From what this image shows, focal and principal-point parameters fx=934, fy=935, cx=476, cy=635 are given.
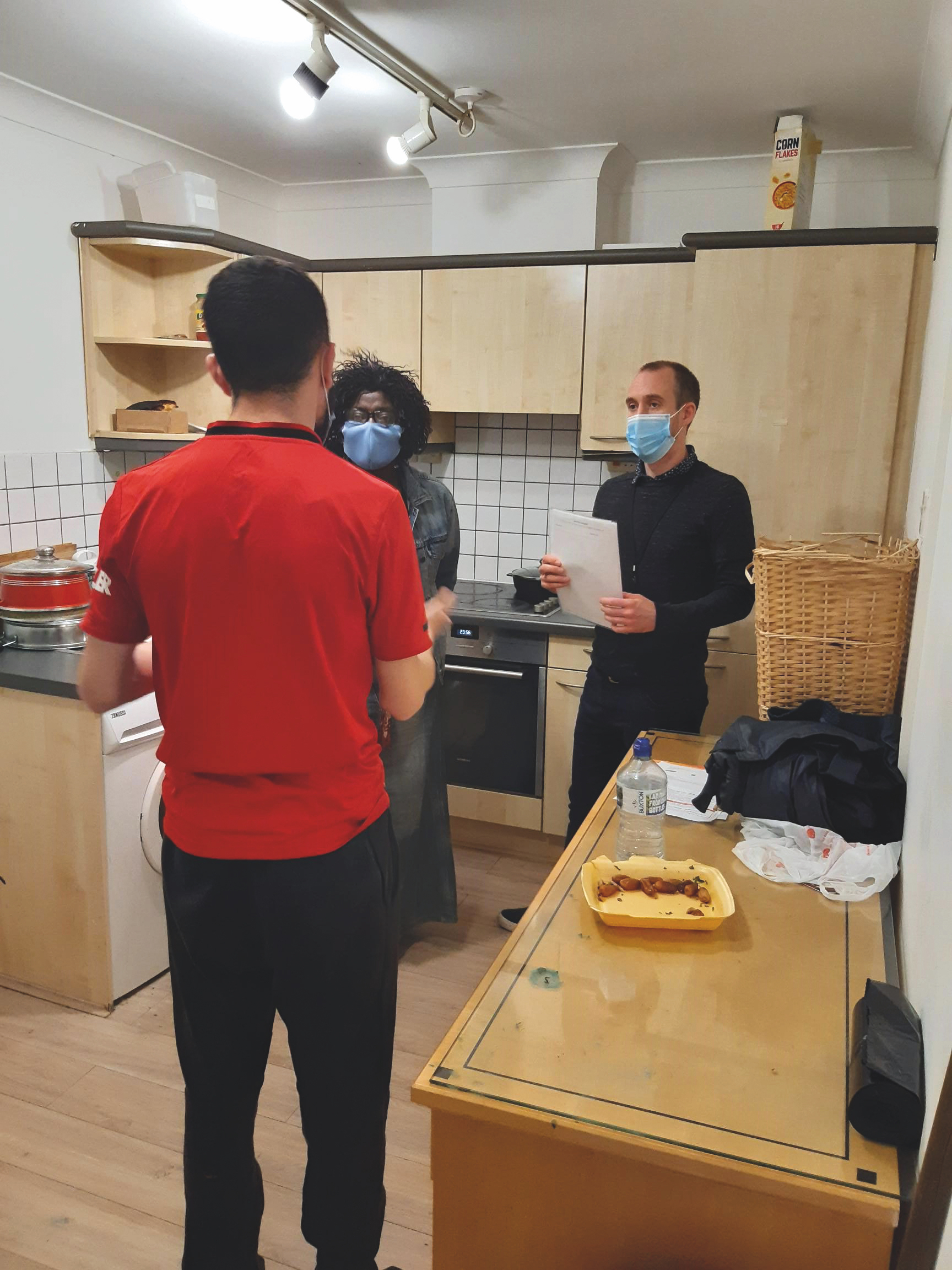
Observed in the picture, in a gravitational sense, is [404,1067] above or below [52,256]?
below

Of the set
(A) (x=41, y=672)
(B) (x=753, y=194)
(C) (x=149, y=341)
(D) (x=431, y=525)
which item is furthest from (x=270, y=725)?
(B) (x=753, y=194)

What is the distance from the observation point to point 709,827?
1.71 meters

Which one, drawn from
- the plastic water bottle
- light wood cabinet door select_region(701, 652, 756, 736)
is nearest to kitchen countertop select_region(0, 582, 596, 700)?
light wood cabinet door select_region(701, 652, 756, 736)

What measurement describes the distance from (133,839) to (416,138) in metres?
2.07

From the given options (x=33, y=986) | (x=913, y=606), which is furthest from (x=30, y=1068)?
(x=913, y=606)

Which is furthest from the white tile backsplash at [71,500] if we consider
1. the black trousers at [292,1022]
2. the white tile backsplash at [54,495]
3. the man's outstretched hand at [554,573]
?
the black trousers at [292,1022]

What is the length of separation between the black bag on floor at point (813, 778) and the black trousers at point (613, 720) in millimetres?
501

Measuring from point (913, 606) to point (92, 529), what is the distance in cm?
260

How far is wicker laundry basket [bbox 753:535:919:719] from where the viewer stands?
181 centimetres

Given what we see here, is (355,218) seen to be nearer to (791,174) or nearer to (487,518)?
(487,518)

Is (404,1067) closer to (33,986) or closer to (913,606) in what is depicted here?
(33,986)

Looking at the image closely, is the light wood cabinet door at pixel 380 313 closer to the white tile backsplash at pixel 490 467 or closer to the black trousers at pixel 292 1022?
the white tile backsplash at pixel 490 467

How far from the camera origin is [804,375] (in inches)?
109

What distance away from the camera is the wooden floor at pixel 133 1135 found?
169 cm
